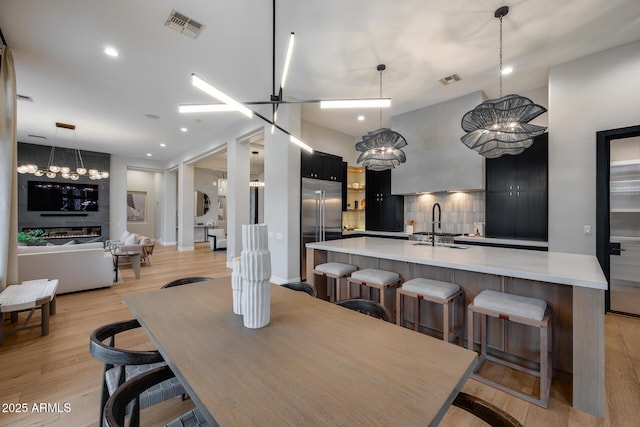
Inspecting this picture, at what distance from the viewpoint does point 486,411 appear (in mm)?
883

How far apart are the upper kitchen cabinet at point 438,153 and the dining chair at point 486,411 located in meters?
4.26

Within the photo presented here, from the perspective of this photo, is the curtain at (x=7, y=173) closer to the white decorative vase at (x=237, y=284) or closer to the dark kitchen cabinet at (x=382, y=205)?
the white decorative vase at (x=237, y=284)

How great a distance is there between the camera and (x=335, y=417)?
723 mm

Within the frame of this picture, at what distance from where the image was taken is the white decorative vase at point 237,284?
137 cm

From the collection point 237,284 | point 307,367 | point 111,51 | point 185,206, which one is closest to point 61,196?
point 185,206

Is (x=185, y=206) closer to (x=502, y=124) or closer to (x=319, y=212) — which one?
(x=319, y=212)

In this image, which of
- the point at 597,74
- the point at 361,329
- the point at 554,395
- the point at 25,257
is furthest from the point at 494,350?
the point at 25,257

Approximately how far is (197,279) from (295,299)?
112cm

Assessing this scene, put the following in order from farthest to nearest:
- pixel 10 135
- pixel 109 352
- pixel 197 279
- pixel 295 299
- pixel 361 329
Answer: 1. pixel 10 135
2. pixel 197 279
3. pixel 295 299
4. pixel 361 329
5. pixel 109 352

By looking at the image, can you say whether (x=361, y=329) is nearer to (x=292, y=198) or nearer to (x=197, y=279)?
(x=197, y=279)

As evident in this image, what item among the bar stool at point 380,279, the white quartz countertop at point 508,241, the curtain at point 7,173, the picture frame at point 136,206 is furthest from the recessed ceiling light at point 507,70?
the picture frame at point 136,206

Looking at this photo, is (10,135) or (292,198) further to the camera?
(292,198)

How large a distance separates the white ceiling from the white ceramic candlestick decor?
247cm

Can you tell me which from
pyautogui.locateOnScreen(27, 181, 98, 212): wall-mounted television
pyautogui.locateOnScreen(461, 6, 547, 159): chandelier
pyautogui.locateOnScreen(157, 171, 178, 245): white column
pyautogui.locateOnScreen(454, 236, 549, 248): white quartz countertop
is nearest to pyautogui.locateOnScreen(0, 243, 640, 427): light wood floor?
pyautogui.locateOnScreen(454, 236, 549, 248): white quartz countertop
